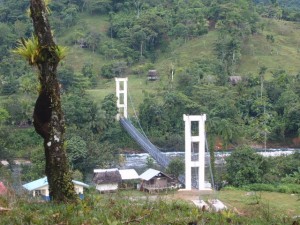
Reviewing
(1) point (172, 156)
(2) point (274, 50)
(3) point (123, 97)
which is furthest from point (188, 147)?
(2) point (274, 50)

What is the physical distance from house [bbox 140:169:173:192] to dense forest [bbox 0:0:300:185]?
2004mm

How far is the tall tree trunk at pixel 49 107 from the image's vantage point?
3.50 m

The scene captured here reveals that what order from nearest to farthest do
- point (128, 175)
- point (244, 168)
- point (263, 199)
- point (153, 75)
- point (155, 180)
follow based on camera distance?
point (263, 199) < point (244, 168) < point (155, 180) < point (128, 175) < point (153, 75)

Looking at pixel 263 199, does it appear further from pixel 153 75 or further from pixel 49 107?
pixel 153 75

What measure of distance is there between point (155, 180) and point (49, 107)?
862cm

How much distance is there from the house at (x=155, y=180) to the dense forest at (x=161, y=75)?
2.00 meters

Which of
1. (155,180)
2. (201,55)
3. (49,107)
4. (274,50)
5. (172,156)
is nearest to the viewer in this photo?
(49,107)

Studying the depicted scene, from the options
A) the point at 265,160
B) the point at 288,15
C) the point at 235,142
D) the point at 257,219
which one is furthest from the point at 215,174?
the point at 288,15

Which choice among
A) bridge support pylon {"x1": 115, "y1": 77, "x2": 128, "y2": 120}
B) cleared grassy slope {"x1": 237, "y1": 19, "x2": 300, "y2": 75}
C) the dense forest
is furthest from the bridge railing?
cleared grassy slope {"x1": 237, "y1": 19, "x2": 300, "y2": 75}

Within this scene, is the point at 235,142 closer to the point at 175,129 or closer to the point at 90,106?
the point at 175,129

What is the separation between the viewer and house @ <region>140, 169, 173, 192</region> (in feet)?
38.9

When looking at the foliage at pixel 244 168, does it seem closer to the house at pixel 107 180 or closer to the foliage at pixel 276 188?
the foliage at pixel 276 188

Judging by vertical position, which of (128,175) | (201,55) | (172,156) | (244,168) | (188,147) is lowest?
(172,156)

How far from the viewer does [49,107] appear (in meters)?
3.52
